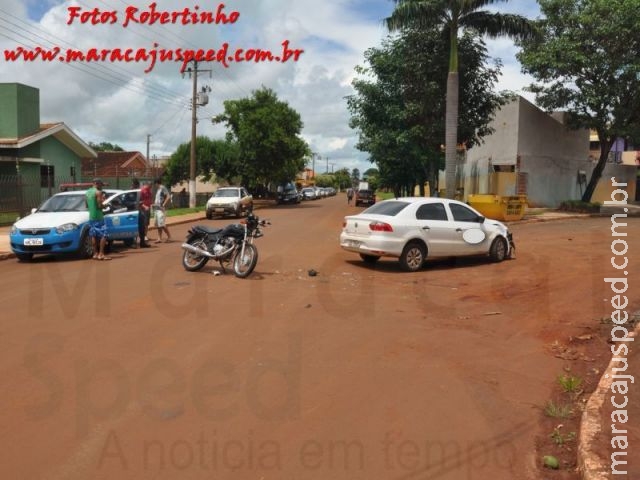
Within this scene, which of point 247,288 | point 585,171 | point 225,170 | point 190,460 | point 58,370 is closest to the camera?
point 190,460

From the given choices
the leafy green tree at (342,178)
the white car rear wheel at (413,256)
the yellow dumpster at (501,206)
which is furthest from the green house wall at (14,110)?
the leafy green tree at (342,178)

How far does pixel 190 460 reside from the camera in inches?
158

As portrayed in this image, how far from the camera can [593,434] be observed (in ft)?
14.0

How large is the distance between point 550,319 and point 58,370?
5.97m

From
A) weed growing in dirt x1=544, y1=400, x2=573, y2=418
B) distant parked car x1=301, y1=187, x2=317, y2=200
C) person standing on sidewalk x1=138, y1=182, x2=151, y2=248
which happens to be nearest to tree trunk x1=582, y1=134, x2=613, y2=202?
person standing on sidewalk x1=138, y1=182, x2=151, y2=248

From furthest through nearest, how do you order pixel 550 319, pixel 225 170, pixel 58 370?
pixel 225 170 → pixel 550 319 → pixel 58 370

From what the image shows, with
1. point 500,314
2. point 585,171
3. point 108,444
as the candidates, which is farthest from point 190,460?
point 585,171

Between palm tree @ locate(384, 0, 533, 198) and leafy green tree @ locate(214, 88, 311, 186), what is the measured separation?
20657 millimetres

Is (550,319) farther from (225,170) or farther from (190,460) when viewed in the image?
(225,170)

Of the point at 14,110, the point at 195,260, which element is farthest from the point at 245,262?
the point at 14,110

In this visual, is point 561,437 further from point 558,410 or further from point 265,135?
point 265,135

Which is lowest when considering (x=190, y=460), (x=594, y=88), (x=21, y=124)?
(x=190, y=460)

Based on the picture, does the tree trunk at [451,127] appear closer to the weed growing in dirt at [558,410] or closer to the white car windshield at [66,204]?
the white car windshield at [66,204]

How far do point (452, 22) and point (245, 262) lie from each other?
16.4 m
